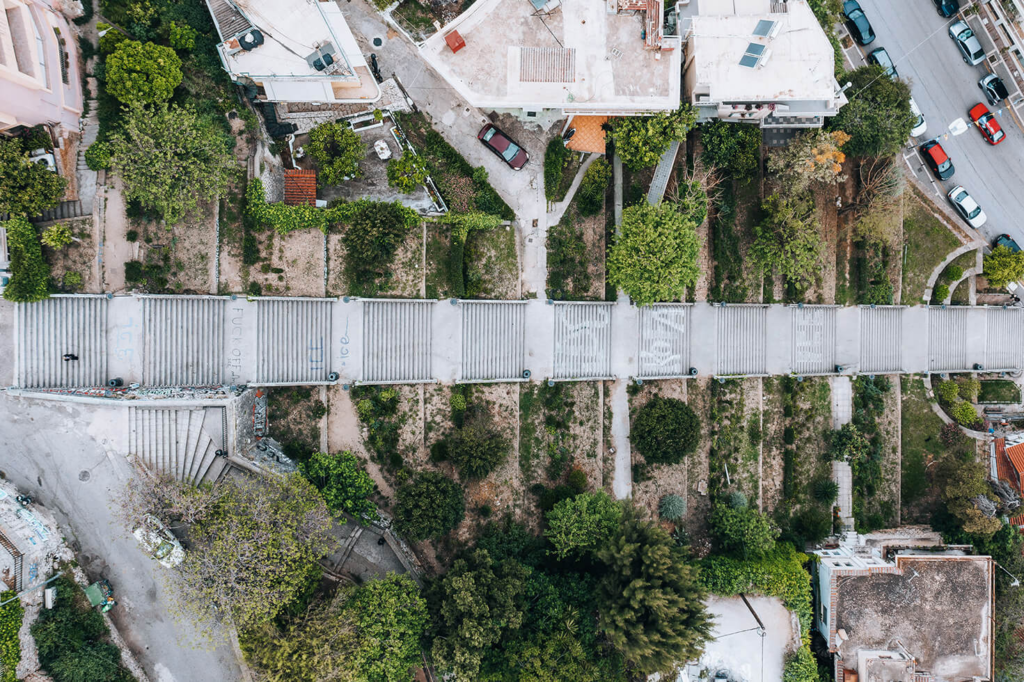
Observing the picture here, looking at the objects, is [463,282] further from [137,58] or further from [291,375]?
[137,58]

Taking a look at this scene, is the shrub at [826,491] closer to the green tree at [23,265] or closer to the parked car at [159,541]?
the parked car at [159,541]

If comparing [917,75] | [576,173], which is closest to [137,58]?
[576,173]

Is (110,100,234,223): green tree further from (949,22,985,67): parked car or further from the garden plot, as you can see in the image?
(949,22,985,67): parked car

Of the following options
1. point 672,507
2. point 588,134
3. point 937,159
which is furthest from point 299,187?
point 937,159

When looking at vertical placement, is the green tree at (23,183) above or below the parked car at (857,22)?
below

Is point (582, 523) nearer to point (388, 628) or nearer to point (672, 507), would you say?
point (672, 507)

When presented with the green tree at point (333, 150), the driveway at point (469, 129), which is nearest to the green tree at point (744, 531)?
the driveway at point (469, 129)
